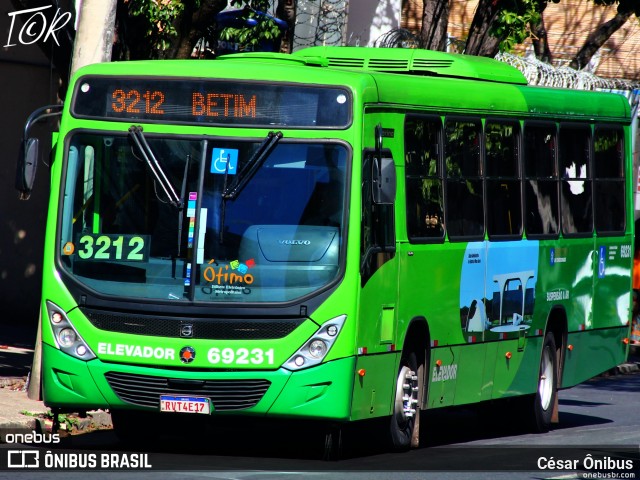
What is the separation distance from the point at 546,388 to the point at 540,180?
218cm

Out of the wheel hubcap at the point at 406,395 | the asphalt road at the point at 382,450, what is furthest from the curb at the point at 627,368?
the wheel hubcap at the point at 406,395

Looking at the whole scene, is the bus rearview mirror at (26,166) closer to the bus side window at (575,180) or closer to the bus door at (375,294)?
the bus door at (375,294)

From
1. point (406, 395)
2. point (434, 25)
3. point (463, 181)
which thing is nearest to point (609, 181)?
point (463, 181)

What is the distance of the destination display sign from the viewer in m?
11.0

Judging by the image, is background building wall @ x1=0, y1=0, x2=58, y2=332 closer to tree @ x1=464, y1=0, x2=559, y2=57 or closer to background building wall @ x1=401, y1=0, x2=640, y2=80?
tree @ x1=464, y1=0, x2=559, y2=57

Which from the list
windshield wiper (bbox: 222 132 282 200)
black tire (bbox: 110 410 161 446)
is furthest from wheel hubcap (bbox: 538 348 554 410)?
windshield wiper (bbox: 222 132 282 200)

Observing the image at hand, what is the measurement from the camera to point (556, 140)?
14922 mm

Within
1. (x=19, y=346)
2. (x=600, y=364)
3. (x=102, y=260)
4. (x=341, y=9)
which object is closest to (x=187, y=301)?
(x=102, y=260)

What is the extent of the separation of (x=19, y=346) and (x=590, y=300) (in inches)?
282

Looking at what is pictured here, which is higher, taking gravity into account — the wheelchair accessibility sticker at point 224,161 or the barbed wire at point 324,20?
the barbed wire at point 324,20

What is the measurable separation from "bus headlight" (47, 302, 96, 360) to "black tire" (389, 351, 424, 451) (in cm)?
251

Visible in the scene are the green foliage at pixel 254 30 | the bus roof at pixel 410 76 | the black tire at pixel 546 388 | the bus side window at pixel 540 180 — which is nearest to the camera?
the bus roof at pixel 410 76

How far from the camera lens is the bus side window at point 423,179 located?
39.2 ft

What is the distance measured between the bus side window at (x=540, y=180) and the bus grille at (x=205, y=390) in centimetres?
443
